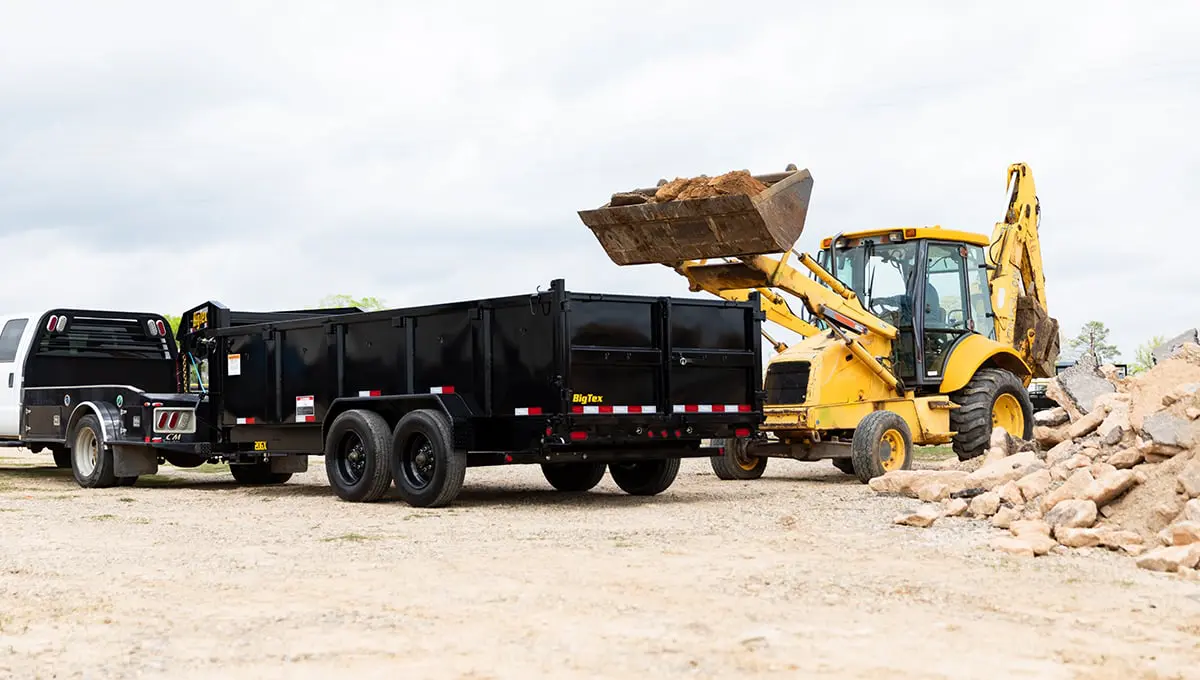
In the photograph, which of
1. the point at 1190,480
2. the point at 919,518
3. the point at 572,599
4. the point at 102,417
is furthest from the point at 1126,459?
the point at 102,417

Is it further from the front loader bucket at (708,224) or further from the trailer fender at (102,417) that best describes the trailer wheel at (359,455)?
the trailer fender at (102,417)

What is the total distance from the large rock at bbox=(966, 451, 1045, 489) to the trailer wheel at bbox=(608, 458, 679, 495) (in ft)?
10.9

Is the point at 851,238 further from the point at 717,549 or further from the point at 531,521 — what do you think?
the point at 717,549

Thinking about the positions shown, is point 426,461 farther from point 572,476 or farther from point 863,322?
point 863,322

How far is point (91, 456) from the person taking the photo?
59.6 feet

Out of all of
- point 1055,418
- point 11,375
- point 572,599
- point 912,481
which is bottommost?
point 572,599

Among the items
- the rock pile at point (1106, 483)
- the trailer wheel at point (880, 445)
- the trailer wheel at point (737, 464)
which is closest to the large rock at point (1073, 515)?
the rock pile at point (1106, 483)

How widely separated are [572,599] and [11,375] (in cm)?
1380

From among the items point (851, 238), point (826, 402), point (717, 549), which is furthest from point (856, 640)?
point (851, 238)

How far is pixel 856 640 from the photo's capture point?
6605mm

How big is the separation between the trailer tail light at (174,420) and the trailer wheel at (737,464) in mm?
6765

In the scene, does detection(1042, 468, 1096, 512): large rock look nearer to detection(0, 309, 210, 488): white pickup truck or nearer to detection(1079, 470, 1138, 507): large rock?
detection(1079, 470, 1138, 507): large rock

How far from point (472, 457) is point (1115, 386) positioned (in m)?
7.67

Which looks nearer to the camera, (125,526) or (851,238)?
(125,526)
